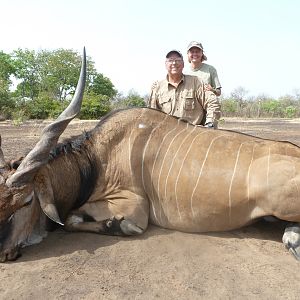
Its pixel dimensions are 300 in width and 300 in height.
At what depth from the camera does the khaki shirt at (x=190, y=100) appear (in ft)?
17.4

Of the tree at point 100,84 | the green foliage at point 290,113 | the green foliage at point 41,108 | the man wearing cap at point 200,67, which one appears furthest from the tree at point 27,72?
the man wearing cap at point 200,67

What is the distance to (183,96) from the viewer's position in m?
5.40

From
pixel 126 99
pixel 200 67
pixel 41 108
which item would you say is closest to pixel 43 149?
pixel 200 67

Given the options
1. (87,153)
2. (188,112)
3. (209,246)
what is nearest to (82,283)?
(209,246)

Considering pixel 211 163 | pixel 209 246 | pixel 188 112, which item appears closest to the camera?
pixel 209 246

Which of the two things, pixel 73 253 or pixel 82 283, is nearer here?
pixel 82 283

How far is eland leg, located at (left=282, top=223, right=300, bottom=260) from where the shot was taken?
11.7ft

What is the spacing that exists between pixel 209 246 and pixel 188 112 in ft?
7.45

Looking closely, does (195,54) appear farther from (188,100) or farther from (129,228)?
(129,228)

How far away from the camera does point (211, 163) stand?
152 inches

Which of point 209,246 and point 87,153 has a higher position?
point 87,153

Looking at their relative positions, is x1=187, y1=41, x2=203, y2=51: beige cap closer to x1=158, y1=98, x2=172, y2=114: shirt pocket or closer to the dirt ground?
x1=158, y1=98, x2=172, y2=114: shirt pocket

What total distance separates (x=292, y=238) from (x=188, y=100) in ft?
7.74

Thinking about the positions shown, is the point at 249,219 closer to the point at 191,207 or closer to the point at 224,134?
the point at 191,207
